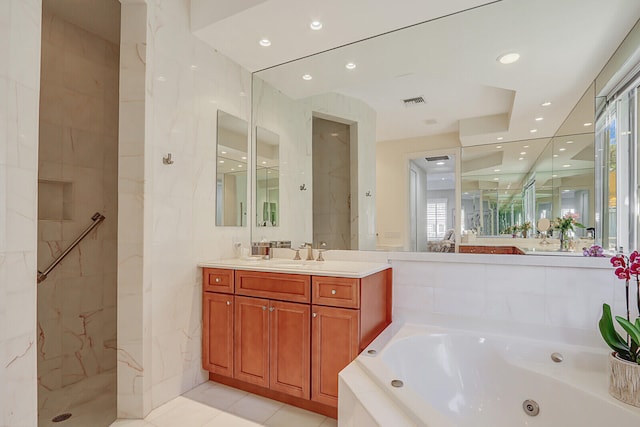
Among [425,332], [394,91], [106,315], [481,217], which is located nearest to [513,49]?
[394,91]

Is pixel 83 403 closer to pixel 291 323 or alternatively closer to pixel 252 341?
pixel 252 341

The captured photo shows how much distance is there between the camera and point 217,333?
2330 mm

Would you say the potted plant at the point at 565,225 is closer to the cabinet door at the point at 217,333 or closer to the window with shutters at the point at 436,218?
the window with shutters at the point at 436,218

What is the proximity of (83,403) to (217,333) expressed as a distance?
37.0 inches

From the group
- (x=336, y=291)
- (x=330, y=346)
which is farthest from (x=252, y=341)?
(x=336, y=291)

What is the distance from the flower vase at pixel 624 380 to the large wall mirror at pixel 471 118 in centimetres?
71

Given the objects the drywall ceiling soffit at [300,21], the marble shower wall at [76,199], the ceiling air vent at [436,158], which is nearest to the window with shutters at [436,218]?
the ceiling air vent at [436,158]

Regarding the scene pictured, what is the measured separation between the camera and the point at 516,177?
6.59ft

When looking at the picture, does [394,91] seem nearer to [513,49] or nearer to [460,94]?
[460,94]

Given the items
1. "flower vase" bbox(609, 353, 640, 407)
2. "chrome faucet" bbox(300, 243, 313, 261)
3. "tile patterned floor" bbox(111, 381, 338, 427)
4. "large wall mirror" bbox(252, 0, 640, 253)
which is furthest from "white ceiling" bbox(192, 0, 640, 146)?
"tile patterned floor" bbox(111, 381, 338, 427)

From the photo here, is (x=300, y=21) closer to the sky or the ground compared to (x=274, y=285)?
closer to the sky

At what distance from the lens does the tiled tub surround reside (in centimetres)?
188

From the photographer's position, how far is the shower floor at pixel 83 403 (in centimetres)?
194

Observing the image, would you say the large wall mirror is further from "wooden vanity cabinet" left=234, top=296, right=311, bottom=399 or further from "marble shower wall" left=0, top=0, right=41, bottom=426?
"marble shower wall" left=0, top=0, right=41, bottom=426
